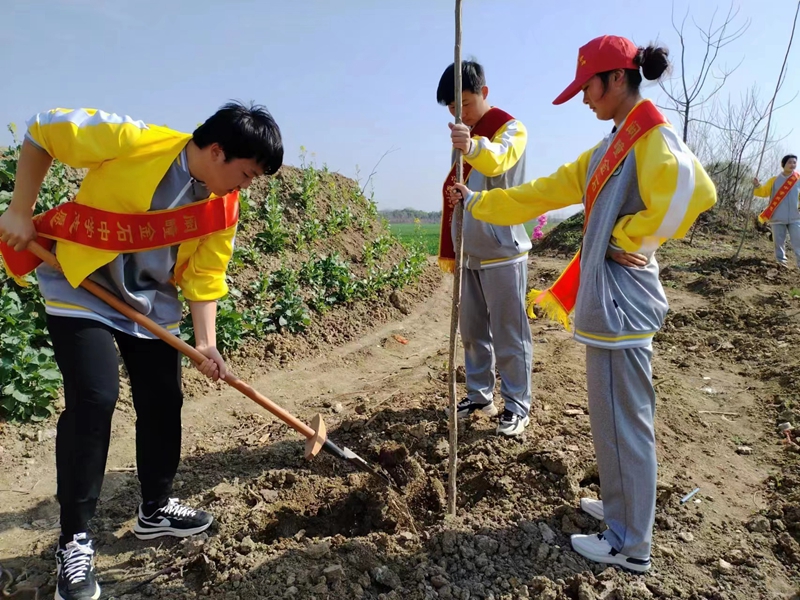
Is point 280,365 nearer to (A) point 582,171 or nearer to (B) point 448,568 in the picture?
(B) point 448,568

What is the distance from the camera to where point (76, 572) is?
205 centimetres

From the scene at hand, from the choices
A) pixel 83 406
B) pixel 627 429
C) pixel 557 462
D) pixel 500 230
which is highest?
pixel 500 230

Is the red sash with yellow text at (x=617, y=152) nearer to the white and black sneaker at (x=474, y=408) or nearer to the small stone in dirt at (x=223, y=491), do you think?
the white and black sneaker at (x=474, y=408)

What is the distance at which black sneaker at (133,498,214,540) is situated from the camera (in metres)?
2.50

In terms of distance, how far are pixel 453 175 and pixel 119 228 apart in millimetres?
1820

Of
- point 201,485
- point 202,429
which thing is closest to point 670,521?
point 201,485

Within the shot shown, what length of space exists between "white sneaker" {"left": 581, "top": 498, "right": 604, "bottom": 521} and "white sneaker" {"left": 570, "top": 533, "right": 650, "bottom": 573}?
0.53 ft

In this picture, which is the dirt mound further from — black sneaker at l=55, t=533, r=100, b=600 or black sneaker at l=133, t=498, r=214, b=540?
black sneaker at l=55, t=533, r=100, b=600

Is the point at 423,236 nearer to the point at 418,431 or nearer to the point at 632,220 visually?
the point at 418,431

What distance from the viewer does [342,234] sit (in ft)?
25.2

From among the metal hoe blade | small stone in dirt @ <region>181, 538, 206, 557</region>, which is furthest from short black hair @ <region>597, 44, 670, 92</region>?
small stone in dirt @ <region>181, 538, 206, 557</region>

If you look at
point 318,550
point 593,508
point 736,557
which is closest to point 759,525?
point 736,557

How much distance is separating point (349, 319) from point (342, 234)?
6.42 feet

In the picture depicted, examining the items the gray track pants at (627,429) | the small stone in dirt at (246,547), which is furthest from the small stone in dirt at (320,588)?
the gray track pants at (627,429)
